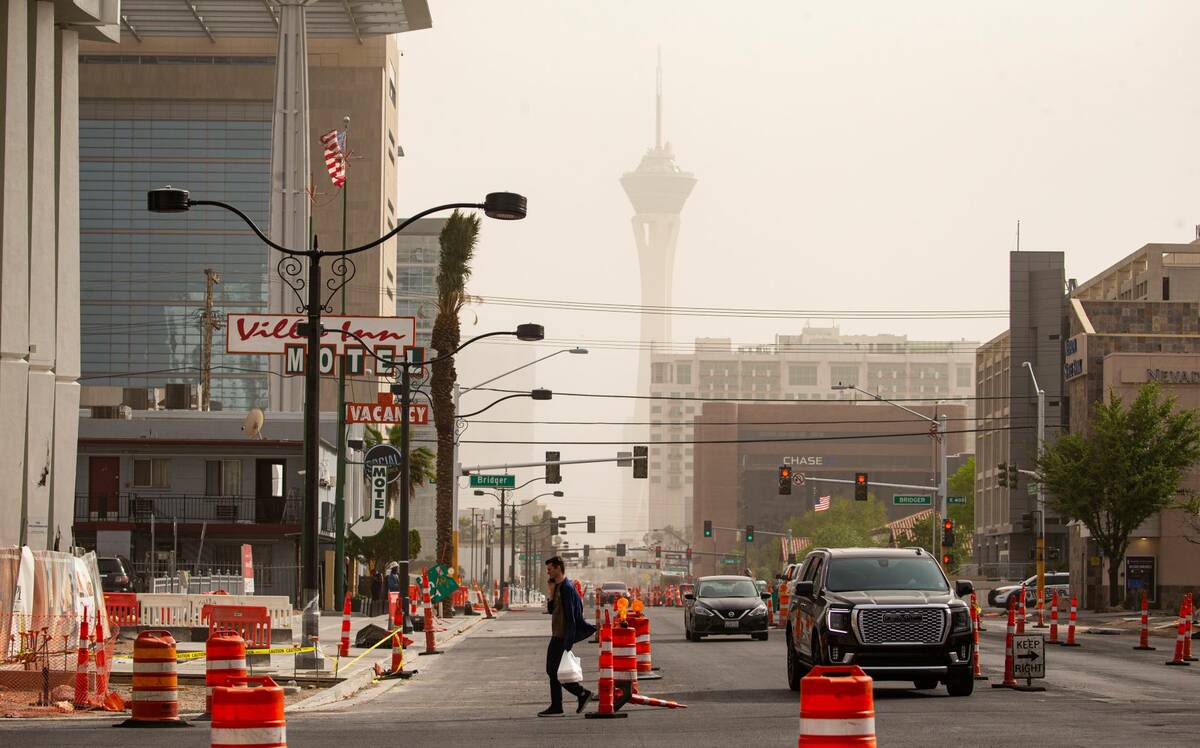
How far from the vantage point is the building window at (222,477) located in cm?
7075

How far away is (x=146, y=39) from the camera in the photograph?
452 ft

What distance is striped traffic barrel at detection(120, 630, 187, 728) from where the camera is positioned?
1758cm

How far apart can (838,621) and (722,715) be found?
2575mm

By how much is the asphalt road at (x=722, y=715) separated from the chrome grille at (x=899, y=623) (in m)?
0.78

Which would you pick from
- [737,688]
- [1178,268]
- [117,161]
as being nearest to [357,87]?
[117,161]

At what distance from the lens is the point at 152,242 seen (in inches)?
5536

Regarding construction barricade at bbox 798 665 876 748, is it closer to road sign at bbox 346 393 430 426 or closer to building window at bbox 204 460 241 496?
road sign at bbox 346 393 430 426

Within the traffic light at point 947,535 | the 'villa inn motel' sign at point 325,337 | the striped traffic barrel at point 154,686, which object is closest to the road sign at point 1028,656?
the striped traffic barrel at point 154,686

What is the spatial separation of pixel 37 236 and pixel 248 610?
25.7 ft

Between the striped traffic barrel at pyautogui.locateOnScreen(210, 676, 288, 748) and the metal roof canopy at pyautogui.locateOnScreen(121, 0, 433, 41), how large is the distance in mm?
113380

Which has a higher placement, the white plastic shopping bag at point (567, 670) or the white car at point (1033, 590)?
the white plastic shopping bag at point (567, 670)

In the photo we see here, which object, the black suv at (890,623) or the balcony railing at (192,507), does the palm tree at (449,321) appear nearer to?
the balcony railing at (192,507)

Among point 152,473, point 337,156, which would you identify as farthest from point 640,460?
point 152,473

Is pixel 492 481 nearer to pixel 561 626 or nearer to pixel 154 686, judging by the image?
pixel 561 626
